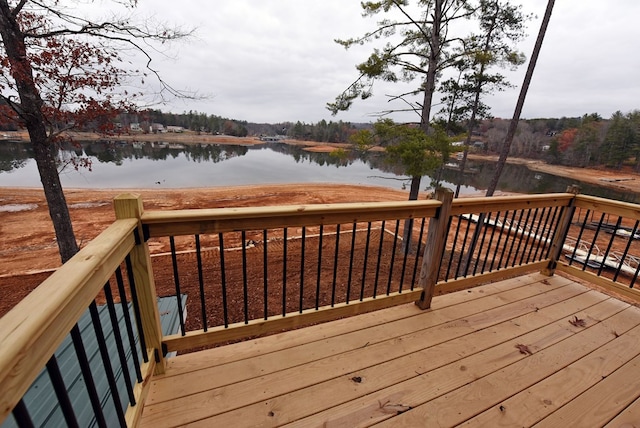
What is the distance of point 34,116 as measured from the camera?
401 centimetres

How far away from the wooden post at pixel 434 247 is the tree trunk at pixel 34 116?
519 cm

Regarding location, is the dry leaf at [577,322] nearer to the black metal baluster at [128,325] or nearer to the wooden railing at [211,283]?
the wooden railing at [211,283]

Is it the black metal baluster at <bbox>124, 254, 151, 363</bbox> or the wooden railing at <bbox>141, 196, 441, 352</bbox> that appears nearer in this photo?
the black metal baluster at <bbox>124, 254, 151, 363</bbox>

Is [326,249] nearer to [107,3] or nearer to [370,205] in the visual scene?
[370,205]

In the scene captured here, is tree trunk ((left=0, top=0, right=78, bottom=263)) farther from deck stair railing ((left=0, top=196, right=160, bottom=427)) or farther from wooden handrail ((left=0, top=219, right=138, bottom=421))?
wooden handrail ((left=0, top=219, right=138, bottom=421))

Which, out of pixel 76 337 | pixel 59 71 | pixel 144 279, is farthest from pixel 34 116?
pixel 76 337

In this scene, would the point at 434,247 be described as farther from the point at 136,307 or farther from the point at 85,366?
the point at 85,366

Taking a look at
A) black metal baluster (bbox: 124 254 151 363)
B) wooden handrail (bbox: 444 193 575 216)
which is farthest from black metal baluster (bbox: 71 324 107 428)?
wooden handrail (bbox: 444 193 575 216)

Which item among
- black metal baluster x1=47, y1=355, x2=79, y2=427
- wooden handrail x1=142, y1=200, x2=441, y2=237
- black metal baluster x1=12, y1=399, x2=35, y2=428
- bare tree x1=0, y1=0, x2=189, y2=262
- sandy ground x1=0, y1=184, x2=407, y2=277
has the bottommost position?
sandy ground x1=0, y1=184, x2=407, y2=277

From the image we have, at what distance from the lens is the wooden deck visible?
59.8 inches

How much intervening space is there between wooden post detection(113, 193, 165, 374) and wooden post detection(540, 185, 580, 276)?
3979mm

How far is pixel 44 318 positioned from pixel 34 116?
516 centimetres

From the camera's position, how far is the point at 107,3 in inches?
166

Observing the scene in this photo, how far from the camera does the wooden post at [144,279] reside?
1.38 m
